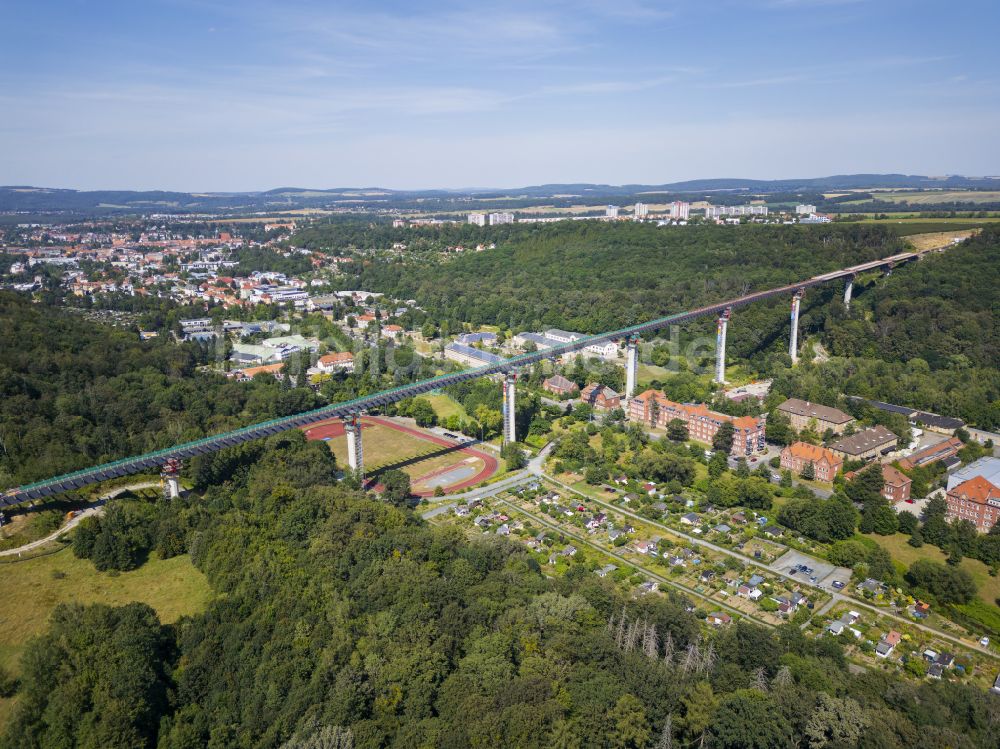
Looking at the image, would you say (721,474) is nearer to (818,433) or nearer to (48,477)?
(818,433)

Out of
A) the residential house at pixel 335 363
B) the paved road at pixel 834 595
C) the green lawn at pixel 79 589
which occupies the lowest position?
the paved road at pixel 834 595

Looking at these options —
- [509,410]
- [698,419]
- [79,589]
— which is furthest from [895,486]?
[79,589]

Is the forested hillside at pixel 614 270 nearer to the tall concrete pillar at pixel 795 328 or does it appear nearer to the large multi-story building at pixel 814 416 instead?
the tall concrete pillar at pixel 795 328

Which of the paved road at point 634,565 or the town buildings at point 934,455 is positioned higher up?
the town buildings at point 934,455

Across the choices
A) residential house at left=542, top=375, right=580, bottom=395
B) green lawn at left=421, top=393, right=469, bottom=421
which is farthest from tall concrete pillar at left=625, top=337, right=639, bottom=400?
green lawn at left=421, top=393, right=469, bottom=421

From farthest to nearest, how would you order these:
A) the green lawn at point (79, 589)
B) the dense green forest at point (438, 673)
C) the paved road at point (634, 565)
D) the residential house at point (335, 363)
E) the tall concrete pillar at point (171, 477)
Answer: the residential house at point (335, 363)
the tall concrete pillar at point (171, 477)
the paved road at point (634, 565)
the green lawn at point (79, 589)
the dense green forest at point (438, 673)

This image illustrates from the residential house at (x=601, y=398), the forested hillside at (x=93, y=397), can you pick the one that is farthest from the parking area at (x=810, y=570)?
the forested hillside at (x=93, y=397)

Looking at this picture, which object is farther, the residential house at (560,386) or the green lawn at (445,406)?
the residential house at (560,386)

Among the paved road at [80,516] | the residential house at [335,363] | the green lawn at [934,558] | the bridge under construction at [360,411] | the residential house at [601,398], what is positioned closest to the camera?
the green lawn at [934,558]
